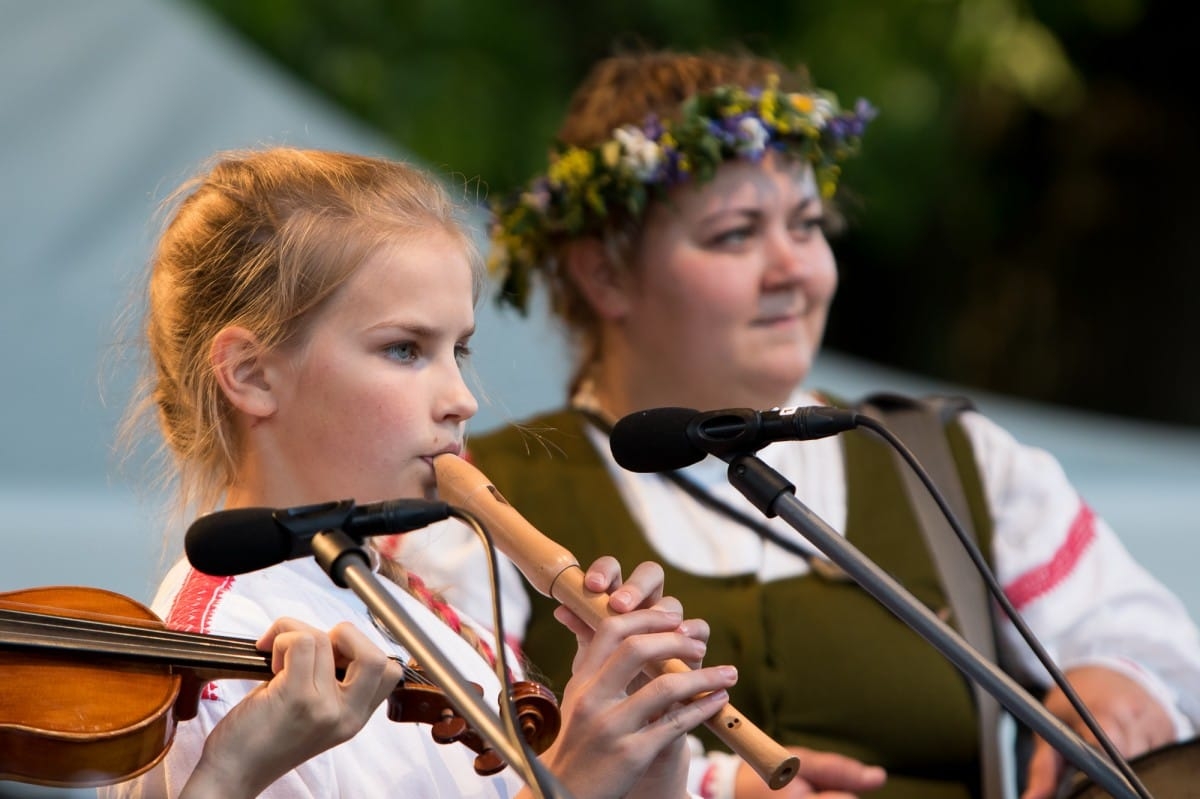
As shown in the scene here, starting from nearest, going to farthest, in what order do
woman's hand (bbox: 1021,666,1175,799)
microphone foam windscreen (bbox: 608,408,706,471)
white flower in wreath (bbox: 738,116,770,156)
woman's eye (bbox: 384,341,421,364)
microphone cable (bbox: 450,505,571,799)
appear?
microphone cable (bbox: 450,505,571,799) → microphone foam windscreen (bbox: 608,408,706,471) → woman's eye (bbox: 384,341,421,364) → woman's hand (bbox: 1021,666,1175,799) → white flower in wreath (bbox: 738,116,770,156)

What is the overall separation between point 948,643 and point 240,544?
68 centimetres

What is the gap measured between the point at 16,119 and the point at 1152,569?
10.2 ft

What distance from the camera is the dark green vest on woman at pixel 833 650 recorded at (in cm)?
274

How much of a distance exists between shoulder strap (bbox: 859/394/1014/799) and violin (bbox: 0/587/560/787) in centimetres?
131

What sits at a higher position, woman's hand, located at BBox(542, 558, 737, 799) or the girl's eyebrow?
the girl's eyebrow

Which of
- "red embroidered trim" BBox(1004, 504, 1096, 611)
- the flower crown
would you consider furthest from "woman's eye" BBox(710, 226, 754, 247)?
"red embroidered trim" BBox(1004, 504, 1096, 611)

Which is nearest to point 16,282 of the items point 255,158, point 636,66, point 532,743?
point 636,66

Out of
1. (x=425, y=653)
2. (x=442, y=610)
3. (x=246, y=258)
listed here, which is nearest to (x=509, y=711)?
(x=425, y=653)

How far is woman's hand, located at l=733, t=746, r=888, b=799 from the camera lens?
250 centimetres

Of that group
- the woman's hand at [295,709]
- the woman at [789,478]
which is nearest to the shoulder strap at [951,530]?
the woman at [789,478]

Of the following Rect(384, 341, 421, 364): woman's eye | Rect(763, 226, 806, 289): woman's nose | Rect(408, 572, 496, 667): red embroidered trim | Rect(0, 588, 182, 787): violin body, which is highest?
Rect(763, 226, 806, 289): woman's nose

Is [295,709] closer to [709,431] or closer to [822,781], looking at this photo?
[709,431]

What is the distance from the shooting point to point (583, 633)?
1.83 meters

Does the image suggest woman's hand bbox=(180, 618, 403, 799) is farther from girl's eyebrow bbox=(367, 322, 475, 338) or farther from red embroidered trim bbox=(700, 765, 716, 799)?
red embroidered trim bbox=(700, 765, 716, 799)
